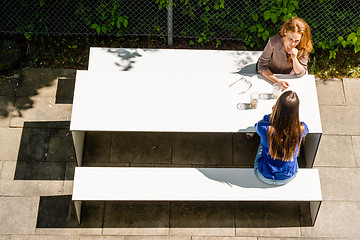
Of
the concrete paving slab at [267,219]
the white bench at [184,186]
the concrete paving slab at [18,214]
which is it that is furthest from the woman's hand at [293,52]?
the concrete paving slab at [18,214]

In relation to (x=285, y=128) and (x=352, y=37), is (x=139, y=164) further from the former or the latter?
(x=352, y=37)

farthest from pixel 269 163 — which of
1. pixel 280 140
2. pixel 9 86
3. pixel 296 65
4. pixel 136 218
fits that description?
pixel 9 86

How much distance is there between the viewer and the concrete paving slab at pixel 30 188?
5.31 metres

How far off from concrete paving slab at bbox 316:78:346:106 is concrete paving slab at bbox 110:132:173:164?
2.12 metres

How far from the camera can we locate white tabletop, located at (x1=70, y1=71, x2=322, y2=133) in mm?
4703

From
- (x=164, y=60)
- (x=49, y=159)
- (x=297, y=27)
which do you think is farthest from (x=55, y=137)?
(x=297, y=27)

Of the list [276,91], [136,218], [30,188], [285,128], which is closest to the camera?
[285,128]

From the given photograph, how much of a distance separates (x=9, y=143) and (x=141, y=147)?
64.8 inches

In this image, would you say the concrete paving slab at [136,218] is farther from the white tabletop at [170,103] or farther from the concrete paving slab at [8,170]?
the concrete paving slab at [8,170]

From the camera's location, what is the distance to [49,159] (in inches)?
218

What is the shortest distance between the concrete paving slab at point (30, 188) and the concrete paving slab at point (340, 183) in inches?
126

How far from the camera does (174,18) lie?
6.45m

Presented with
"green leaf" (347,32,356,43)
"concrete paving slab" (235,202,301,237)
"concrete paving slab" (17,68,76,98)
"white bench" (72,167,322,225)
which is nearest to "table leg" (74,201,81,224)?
"white bench" (72,167,322,225)

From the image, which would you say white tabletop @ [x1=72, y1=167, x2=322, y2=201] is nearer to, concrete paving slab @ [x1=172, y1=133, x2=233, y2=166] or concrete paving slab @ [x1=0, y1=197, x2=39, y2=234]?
concrete paving slab @ [x1=172, y1=133, x2=233, y2=166]
